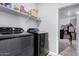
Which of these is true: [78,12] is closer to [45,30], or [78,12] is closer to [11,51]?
[45,30]

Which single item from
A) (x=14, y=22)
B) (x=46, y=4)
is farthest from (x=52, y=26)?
(x=14, y=22)

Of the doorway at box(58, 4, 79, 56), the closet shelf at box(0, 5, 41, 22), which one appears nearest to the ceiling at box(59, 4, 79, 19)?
the doorway at box(58, 4, 79, 56)

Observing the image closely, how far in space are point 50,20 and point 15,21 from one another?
0.42 metres

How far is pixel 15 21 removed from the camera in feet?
4.00

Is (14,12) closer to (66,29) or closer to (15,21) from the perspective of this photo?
(15,21)

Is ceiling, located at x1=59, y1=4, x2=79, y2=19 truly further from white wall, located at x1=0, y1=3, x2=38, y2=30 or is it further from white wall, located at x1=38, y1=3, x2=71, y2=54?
white wall, located at x1=0, y1=3, x2=38, y2=30

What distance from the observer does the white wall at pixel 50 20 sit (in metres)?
1.25

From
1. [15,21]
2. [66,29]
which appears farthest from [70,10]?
[15,21]

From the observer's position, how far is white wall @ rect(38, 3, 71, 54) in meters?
1.25

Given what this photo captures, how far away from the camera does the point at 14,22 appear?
1.21m

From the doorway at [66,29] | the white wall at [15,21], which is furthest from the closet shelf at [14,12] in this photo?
the doorway at [66,29]

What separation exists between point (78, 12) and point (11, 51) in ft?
2.87

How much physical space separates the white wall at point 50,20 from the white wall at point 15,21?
100mm

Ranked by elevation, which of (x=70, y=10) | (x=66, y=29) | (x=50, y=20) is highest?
(x=70, y=10)
